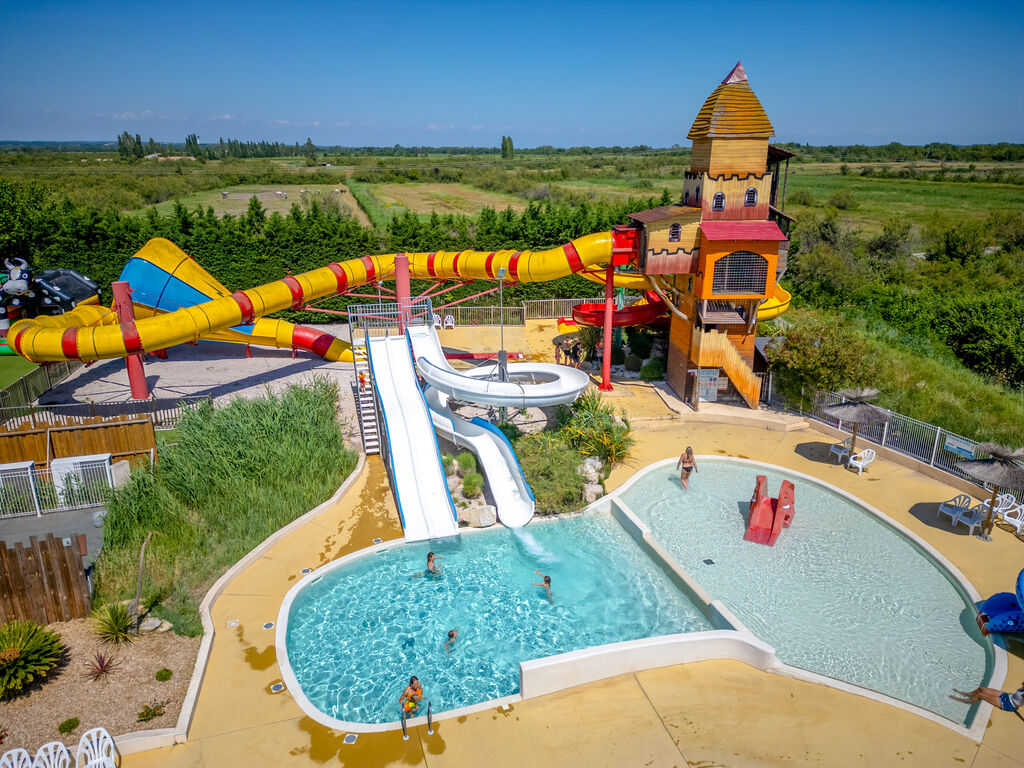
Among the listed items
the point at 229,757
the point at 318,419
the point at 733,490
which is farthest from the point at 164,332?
the point at 733,490

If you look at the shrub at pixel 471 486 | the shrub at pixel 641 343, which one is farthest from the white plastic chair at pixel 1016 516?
the shrub at pixel 641 343

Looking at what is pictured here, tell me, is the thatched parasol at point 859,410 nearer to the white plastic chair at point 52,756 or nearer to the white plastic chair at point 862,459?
the white plastic chair at point 862,459


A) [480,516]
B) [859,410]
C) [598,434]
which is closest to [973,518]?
[859,410]

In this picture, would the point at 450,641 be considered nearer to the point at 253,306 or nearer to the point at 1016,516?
the point at 1016,516

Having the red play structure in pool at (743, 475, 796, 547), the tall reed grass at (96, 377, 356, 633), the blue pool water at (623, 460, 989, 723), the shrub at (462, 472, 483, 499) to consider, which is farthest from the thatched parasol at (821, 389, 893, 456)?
the tall reed grass at (96, 377, 356, 633)

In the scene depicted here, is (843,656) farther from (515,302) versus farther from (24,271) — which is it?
(24,271)

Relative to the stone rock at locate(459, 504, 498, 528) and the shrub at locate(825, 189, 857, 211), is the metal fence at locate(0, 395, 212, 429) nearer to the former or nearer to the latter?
the stone rock at locate(459, 504, 498, 528)
